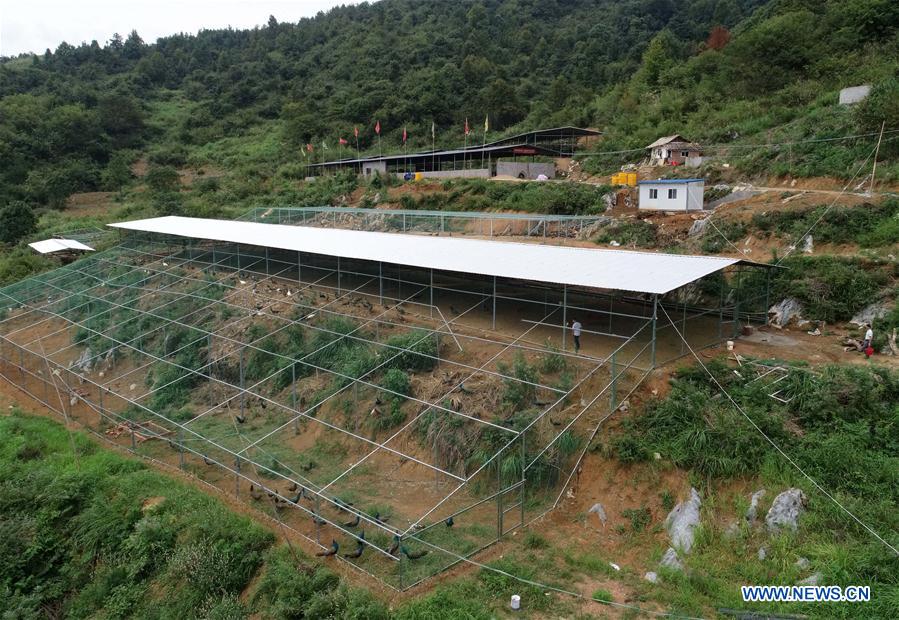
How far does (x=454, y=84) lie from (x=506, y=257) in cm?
7210

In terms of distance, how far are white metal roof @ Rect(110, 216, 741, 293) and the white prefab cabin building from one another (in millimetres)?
9865

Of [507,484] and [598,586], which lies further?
[507,484]

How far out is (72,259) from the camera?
130 feet

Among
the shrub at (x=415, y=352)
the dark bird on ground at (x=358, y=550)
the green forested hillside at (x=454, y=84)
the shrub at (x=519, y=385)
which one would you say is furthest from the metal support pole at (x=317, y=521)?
the green forested hillside at (x=454, y=84)

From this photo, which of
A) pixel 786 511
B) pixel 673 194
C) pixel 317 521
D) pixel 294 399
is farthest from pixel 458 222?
pixel 786 511

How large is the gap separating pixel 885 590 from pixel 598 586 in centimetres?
433

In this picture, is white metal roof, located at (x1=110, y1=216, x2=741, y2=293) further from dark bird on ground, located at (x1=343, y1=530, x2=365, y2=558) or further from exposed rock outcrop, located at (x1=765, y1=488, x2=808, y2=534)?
dark bird on ground, located at (x1=343, y1=530, x2=365, y2=558)

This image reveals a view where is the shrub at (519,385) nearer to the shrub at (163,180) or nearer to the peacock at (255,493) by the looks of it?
the peacock at (255,493)

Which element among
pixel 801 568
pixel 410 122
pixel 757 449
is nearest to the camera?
pixel 801 568

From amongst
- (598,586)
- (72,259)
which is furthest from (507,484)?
(72,259)

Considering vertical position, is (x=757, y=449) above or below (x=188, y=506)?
above

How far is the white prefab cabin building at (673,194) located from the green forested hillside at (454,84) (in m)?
5.12

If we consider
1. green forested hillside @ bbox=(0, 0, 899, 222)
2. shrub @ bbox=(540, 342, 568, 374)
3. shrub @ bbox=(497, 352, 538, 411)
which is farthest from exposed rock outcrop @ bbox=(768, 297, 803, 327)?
green forested hillside @ bbox=(0, 0, 899, 222)

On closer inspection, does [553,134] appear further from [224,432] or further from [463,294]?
[224,432]
